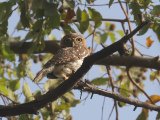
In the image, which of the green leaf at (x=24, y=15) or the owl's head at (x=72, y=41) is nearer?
the green leaf at (x=24, y=15)

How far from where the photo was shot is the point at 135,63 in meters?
5.36

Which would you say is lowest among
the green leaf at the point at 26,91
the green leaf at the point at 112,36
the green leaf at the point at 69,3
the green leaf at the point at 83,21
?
the green leaf at the point at 26,91

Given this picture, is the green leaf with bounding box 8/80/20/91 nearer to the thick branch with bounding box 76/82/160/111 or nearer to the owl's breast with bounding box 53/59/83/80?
the owl's breast with bounding box 53/59/83/80

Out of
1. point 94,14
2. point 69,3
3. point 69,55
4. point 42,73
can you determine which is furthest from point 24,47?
point 69,3

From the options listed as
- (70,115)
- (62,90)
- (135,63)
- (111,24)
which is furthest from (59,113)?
(62,90)

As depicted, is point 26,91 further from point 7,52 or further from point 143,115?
point 143,115

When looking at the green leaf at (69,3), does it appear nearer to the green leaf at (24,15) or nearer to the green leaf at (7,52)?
the green leaf at (24,15)

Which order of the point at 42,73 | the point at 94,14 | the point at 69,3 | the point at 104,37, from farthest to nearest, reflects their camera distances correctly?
the point at 104,37 → the point at 42,73 → the point at 94,14 → the point at 69,3

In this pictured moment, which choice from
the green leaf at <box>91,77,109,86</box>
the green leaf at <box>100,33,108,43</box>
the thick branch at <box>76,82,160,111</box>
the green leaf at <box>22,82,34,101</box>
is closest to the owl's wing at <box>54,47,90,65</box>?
the green leaf at <box>100,33,108,43</box>

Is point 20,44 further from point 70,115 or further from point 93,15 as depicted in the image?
point 93,15

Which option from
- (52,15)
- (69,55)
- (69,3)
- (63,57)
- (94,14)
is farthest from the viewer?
(69,55)

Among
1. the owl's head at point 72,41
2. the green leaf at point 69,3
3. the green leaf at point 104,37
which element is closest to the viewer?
the green leaf at point 69,3

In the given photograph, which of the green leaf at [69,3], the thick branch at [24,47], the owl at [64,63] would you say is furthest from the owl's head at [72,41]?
the green leaf at [69,3]

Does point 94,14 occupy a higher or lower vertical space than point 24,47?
higher
